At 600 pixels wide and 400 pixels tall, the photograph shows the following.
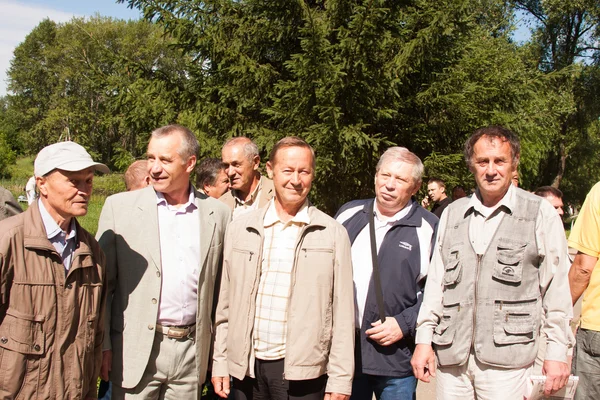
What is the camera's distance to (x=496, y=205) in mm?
2961

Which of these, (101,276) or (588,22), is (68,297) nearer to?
(101,276)

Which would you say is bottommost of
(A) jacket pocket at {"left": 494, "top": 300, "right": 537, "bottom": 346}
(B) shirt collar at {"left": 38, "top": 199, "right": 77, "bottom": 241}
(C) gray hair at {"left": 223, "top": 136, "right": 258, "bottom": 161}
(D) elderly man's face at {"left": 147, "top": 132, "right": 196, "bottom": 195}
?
(A) jacket pocket at {"left": 494, "top": 300, "right": 537, "bottom": 346}

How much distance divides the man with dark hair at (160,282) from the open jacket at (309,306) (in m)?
0.21

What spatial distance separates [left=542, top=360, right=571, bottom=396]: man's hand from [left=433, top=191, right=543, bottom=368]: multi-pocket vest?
0.10 m

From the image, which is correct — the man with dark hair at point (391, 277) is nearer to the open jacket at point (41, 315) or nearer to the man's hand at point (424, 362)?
the man's hand at point (424, 362)

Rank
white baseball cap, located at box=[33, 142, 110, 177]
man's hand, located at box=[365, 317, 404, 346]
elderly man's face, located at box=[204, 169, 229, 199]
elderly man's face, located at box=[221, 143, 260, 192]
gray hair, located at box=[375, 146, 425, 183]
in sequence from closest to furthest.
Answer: white baseball cap, located at box=[33, 142, 110, 177]
man's hand, located at box=[365, 317, 404, 346]
gray hair, located at box=[375, 146, 425, 183]
elderly man's face, located at box=[221, 143, 260, 192]
elderly man's face, located at box=[204, 169, 229, 199]

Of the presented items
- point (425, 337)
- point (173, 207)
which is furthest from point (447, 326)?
point (173, 207)

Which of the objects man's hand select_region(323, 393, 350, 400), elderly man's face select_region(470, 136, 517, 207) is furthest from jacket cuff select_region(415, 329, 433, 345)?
elderly man's face select_region(470, 136, 517, 207)

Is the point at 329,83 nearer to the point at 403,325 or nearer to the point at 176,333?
the point at 403,325

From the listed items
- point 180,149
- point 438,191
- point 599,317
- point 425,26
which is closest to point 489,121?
point 425,26

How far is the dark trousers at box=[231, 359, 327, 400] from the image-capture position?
281cm

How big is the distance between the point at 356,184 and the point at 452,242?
7.34 meters

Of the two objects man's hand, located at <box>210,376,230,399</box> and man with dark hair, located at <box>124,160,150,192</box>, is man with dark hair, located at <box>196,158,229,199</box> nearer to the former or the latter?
man with dark hair, located at <box>124,160,150,192</box>

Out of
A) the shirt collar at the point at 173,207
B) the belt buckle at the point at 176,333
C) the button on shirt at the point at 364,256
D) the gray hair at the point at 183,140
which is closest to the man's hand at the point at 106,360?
the belt buckle at the point at 176,333
